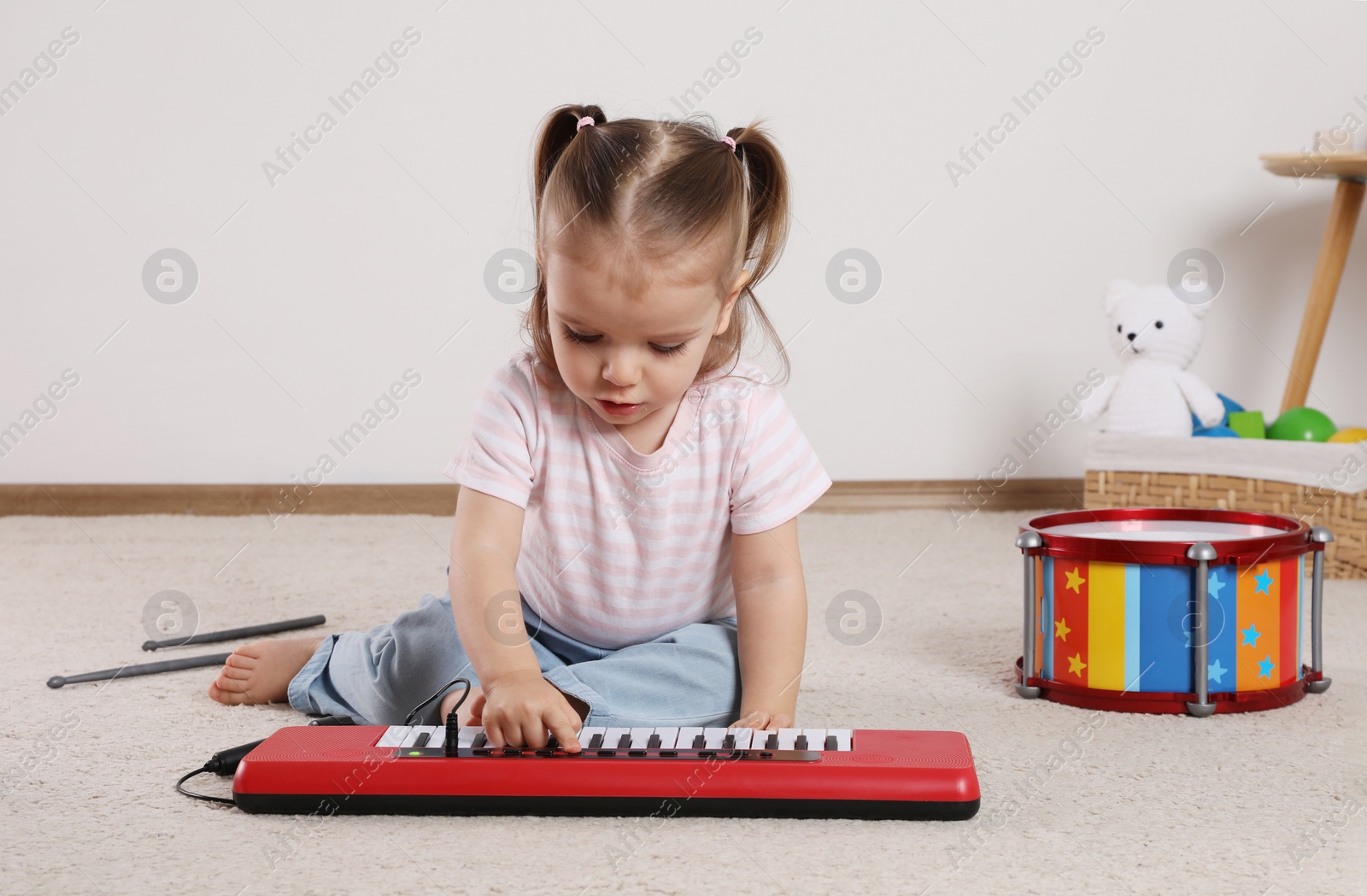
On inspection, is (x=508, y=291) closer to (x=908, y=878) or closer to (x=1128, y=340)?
(x=1128, y=340)

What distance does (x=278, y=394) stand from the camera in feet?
6.43

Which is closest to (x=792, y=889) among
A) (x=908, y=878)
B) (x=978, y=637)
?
(x=908, y=878)

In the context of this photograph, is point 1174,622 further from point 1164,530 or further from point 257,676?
point 257,676

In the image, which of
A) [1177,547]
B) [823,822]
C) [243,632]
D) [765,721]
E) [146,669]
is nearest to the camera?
[823,822]

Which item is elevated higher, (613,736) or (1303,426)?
(1303,426)

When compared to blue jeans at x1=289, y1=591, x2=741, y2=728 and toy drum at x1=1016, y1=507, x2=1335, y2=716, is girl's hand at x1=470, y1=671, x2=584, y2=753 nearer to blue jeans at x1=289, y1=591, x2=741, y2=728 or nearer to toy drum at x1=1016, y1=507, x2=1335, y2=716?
blue jeans at x1=289, y1=591, x2=741, y2=728

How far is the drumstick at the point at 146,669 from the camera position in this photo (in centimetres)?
100

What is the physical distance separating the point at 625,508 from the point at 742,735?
23 centimetres

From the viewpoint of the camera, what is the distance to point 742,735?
73 cm

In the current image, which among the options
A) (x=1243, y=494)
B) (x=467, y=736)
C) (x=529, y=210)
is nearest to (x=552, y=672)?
(x=467, y=736)

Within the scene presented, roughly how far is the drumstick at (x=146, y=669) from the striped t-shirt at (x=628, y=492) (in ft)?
1.08

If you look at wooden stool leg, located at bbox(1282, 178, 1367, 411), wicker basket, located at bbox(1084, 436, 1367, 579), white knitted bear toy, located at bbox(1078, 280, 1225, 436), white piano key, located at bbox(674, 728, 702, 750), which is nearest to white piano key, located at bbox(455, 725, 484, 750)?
white piano key, located at bbox(674, 728, 702, 750)

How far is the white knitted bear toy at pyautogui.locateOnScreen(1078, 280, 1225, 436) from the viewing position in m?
1.71

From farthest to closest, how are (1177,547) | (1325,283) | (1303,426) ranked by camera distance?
(1325,283), (1303,426), (1177,547)
